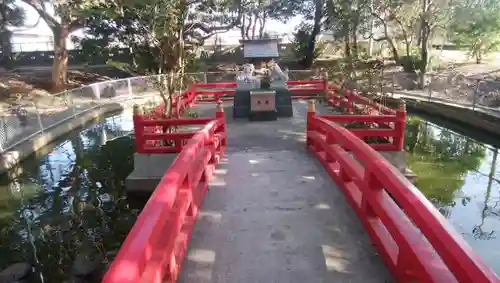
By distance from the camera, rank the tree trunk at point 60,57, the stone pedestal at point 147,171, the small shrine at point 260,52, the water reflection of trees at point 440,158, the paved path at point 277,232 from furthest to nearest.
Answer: the tree trunk at point 60,57
the small shrine at point 260,52
the water reflection of trees at point 440,158
the stone pedestal at point 147,171
the paved path at point 277,232

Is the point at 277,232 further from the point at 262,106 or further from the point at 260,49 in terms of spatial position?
the point at 260,49

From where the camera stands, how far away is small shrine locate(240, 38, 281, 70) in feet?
40.8

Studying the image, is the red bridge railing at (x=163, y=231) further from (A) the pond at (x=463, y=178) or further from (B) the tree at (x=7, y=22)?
(B) the tree at (x=7, y=22)

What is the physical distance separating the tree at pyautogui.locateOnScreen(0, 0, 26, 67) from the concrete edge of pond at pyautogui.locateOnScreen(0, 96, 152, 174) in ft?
36.9

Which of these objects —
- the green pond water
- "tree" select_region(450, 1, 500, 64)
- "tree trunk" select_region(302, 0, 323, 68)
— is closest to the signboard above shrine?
the green pond water

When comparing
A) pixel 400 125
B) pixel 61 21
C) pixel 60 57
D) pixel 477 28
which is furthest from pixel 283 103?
pixel 477 28

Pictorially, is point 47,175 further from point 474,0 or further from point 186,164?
point 474,0

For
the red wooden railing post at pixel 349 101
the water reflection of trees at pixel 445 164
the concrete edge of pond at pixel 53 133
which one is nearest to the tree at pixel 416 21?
the water reflection of trees at pixel 445 164

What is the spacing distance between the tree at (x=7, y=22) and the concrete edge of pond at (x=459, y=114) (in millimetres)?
20996

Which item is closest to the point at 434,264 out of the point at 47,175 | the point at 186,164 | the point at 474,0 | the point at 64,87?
the point at 186,164

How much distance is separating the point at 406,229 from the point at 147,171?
15.1 feet

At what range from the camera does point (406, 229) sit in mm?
2619

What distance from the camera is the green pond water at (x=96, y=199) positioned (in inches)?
197

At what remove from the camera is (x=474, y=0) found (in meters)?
16.1
